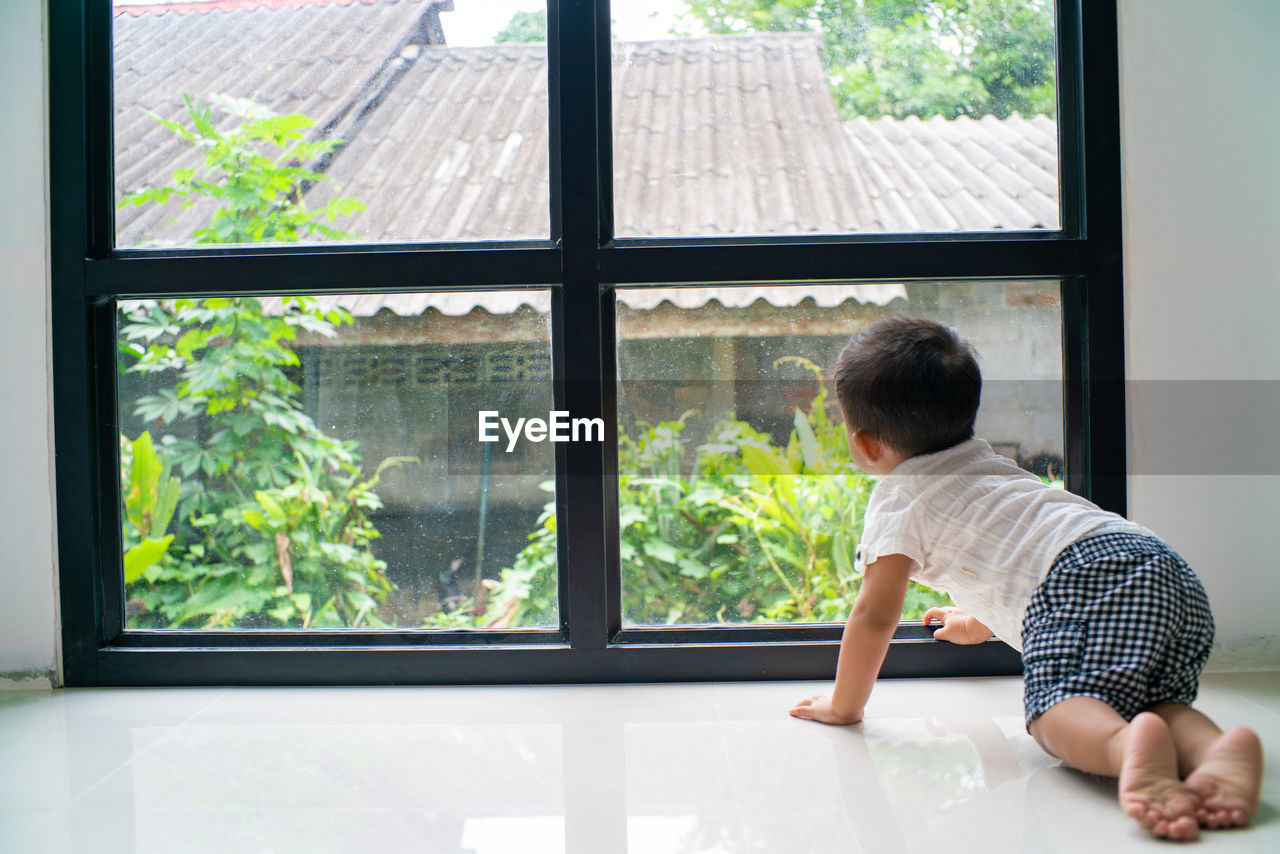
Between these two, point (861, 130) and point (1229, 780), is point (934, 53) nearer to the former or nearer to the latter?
point (861, 130)

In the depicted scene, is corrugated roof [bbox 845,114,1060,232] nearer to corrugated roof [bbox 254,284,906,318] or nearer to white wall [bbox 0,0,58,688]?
corrugated roof [bbox 254,284,906,318]

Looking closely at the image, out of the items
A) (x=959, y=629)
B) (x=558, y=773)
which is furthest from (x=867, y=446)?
(x=558, y=773)

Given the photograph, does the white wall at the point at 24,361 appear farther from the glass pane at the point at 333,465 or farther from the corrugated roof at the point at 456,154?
the corrugated roof at the point at 456,154

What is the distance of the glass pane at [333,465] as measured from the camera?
5.08 ft

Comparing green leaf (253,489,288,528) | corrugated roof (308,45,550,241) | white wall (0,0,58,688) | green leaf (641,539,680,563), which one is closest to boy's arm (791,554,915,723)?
green leaf (641,539,680,563)

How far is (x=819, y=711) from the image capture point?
130cm

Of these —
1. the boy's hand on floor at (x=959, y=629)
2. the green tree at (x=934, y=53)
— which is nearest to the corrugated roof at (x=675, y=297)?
the green tree at (x=934, y=53)

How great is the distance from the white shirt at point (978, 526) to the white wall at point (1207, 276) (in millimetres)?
392

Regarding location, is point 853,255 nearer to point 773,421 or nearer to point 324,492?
point 773,421

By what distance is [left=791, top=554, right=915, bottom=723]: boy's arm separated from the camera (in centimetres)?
123

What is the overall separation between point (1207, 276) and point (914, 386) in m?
0.64

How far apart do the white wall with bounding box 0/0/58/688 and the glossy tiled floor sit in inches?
5.5

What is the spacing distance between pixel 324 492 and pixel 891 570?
1.03 meters

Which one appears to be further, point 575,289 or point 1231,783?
point 575,289
